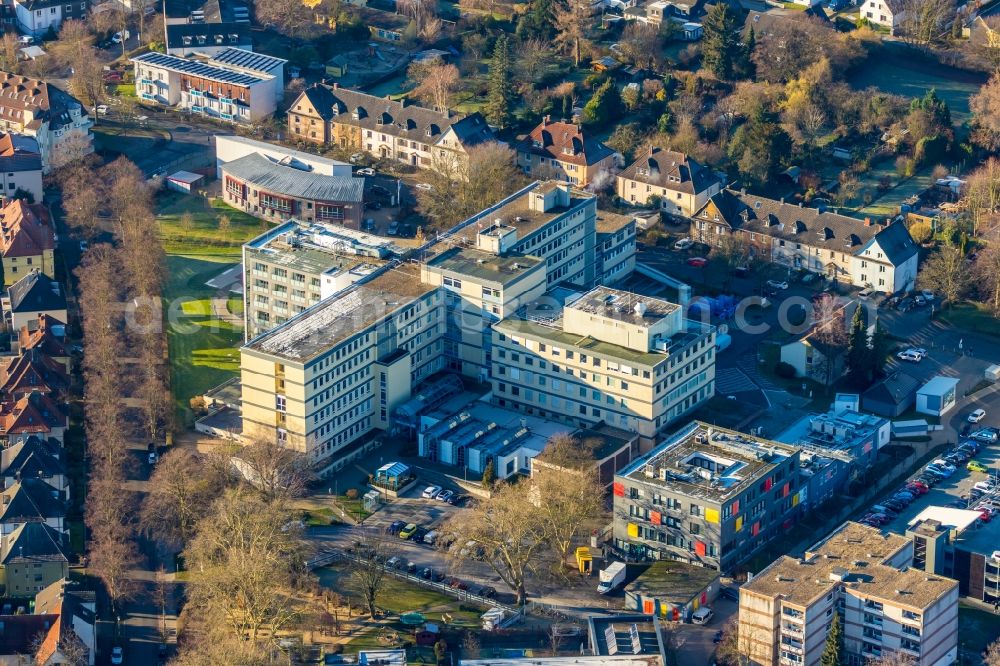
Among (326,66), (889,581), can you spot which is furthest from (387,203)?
(889,581)

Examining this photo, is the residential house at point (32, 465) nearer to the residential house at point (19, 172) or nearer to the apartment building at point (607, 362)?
the apartment building at point (607, 362)

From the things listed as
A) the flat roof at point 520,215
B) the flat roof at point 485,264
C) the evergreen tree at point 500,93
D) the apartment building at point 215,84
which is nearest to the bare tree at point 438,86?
the evergreen tree at point 500,93

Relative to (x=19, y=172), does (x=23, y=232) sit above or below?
below

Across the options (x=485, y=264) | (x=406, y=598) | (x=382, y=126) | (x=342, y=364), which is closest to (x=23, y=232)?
(x=382, y=126)

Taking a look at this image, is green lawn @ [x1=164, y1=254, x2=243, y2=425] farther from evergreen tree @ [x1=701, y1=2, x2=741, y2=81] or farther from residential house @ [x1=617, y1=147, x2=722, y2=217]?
evergreen tree @ [x1=701, y1=2, x2=741, y2=81]

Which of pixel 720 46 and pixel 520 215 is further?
pixel 720 46

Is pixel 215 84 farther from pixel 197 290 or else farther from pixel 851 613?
pixel 851 613

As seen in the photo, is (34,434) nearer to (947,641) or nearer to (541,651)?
(541,651)
